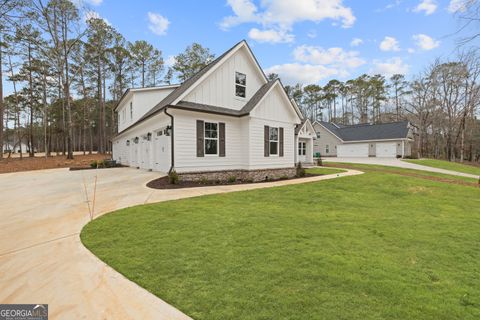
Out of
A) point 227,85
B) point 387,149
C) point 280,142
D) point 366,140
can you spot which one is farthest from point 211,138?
point 387,149

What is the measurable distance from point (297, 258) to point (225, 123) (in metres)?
9.49

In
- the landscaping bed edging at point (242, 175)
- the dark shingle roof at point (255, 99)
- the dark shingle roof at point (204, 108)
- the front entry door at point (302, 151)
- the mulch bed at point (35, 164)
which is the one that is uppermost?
the dark shingle roof at point (255, 99)

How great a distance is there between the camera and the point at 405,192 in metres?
9.05

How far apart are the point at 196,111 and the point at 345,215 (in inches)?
305

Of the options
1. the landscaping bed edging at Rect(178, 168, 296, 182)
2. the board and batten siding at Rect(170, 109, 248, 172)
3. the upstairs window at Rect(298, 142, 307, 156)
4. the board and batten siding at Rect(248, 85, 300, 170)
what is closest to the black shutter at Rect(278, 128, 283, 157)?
the board and batten siding at Rect(248, 85, 300, 170)

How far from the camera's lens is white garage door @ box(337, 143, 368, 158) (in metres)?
34.5

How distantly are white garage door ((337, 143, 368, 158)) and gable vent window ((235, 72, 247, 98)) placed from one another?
27.9 metres

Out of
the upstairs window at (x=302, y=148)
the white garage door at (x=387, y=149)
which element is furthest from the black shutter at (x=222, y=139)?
the white garage door at (x=387, y=149)

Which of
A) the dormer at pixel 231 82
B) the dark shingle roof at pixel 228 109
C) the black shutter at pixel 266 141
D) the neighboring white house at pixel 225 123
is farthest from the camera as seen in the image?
the black shutter at pixel 266 141

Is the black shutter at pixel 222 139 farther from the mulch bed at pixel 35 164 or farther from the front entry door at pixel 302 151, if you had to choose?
the mulch bed at pixel 35 164

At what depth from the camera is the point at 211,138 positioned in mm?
11555

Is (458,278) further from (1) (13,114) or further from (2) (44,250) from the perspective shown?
(1) (13,114)

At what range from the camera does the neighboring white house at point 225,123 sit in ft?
35.0

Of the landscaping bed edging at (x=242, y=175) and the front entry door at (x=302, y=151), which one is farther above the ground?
the front entry door at (x=302, y=151)
